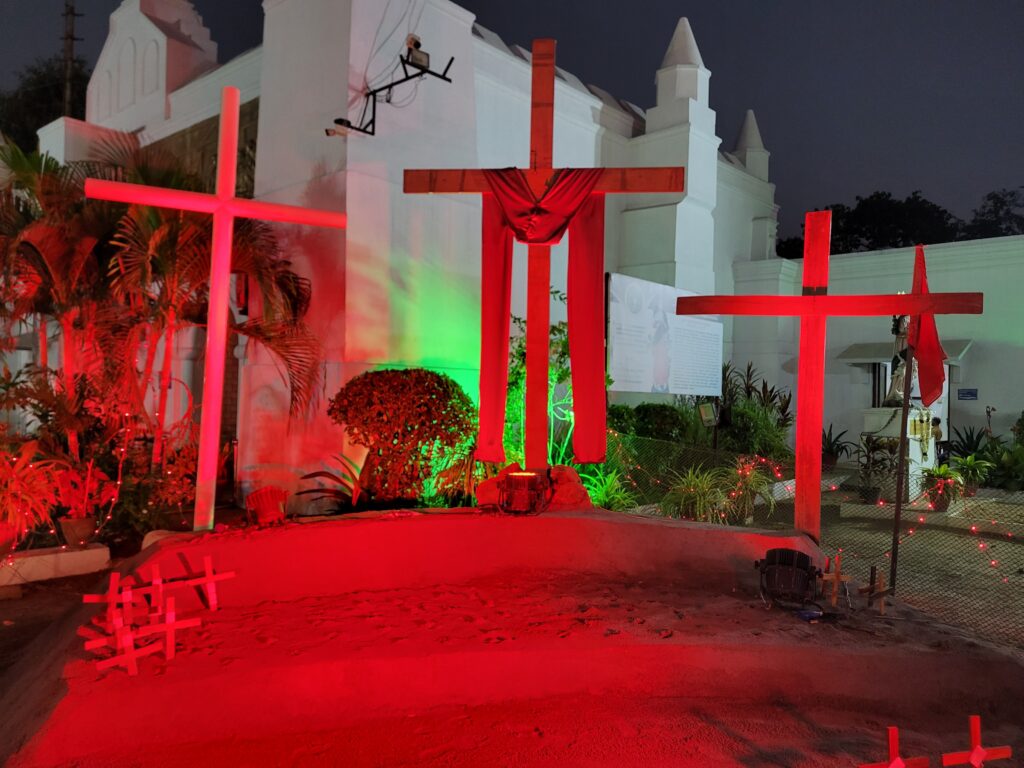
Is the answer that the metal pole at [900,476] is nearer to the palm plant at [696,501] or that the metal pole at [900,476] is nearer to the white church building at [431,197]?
the palm plant at [696,501]

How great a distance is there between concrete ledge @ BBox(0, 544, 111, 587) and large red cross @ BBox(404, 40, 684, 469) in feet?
12.2

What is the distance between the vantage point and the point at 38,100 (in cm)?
2153

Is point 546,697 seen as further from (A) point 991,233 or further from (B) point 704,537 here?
(A) point 991,233

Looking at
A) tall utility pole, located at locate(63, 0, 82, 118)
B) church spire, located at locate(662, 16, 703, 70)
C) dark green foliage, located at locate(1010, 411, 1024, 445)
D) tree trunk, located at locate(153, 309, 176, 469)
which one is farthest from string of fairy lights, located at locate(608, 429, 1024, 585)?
tall utility pole, located at locate(63, 0, 82, 118)

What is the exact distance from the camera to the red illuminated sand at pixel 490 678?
337 centimetres

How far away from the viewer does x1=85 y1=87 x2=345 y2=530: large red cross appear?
5391 millimetres

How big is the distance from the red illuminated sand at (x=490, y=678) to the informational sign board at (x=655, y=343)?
5.62 meters

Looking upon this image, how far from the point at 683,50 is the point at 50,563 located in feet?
38.9

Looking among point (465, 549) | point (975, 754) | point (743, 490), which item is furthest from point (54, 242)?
point (975, 754)

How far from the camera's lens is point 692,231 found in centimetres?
1288

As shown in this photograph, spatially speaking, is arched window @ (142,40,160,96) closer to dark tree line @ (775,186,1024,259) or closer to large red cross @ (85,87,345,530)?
large red cross @ (85,87,345,530)

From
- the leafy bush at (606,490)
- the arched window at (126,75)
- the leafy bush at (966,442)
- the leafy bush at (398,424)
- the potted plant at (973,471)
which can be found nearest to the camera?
the leafy bush at (398,424)

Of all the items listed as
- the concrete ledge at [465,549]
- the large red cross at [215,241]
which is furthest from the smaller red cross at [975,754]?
the large red cross at [215,241]

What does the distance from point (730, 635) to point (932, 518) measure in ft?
20.3
